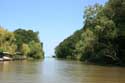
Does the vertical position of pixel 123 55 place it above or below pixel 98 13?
below

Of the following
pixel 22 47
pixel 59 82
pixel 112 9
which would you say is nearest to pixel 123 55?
pixel 112 9

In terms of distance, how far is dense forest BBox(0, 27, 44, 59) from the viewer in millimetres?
95037

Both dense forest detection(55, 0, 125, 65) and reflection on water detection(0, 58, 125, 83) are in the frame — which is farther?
dense forest detection(55, 0, 125, 65)

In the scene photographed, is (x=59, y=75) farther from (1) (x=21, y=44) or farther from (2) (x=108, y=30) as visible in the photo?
(1) (x=21, y=44)

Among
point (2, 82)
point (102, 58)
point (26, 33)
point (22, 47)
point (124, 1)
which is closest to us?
point (2, 82)

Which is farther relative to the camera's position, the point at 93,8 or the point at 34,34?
the point at 34,34

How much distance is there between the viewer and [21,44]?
135 metres

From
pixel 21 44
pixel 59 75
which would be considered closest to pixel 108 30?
pixel 59 75

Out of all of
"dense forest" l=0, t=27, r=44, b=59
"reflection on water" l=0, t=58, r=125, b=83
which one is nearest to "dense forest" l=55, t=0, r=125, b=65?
"reflection on water" l=0, t=58, r=125, b=83

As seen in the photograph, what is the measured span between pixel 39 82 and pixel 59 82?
53.0 inches

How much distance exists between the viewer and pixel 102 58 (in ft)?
240

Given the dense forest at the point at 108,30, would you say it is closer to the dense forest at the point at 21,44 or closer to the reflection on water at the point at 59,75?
the reflection on water at the point at 59,75

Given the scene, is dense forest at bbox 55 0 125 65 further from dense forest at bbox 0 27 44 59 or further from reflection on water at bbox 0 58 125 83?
dense forest at bbox 0 27 44 59

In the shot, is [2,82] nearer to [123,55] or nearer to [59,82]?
[59,82]
